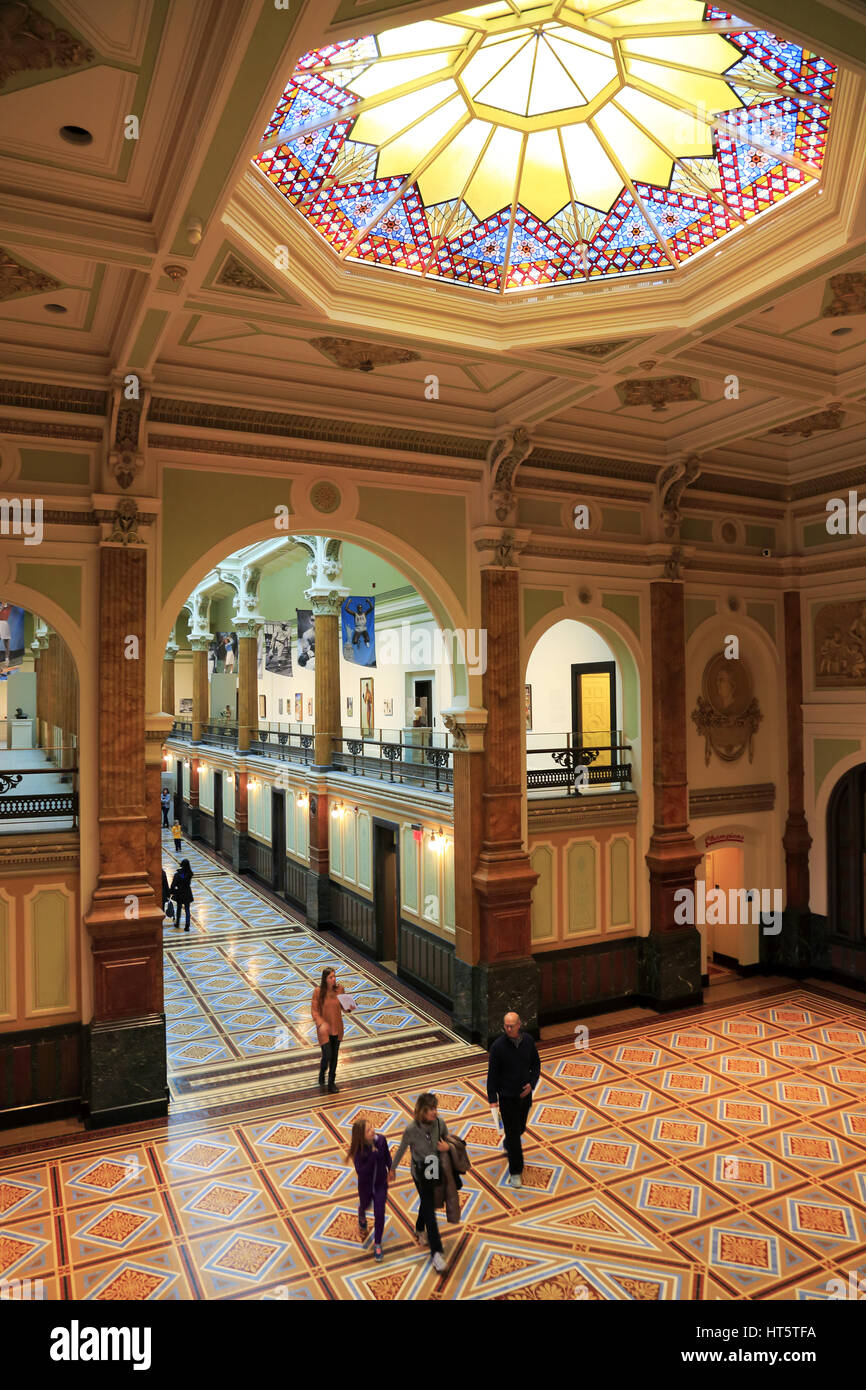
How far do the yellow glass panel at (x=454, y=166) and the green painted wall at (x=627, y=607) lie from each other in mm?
5252

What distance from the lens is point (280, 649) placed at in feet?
61.9

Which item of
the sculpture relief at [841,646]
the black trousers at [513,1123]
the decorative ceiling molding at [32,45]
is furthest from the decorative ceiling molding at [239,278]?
the sculpture relief at [841,646]

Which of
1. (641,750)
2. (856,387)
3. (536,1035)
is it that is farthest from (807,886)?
(856,387)

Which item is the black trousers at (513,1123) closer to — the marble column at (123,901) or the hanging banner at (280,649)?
the marble column at (123,901)

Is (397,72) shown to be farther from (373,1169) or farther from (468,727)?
(373,1169)

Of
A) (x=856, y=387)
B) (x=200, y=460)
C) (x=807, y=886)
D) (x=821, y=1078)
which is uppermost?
(x=856, y=387)

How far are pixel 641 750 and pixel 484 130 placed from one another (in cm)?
709

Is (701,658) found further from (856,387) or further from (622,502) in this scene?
(856,387)

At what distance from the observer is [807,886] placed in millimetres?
12211

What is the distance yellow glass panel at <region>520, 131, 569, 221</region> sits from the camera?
643 centimetres

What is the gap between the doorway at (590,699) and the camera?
13523 millimetres

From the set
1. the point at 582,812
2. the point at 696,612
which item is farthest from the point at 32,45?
the point at 696,612

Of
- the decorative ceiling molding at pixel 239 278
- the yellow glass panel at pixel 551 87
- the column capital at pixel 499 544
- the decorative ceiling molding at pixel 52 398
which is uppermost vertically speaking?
the yellow glass panel at pixel 551 87

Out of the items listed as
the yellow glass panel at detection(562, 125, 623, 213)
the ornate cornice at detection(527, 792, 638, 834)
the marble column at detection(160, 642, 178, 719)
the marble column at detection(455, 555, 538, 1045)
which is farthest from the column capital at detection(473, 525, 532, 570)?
the marble column at detection(160, 642, 178, 719)
